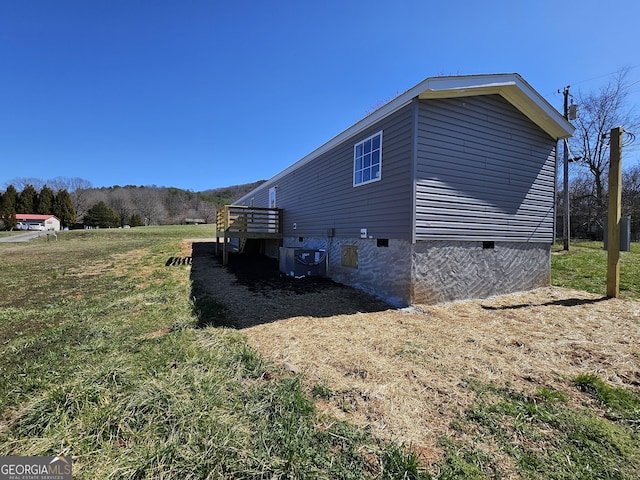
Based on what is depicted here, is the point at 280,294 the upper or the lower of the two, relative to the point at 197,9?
lower

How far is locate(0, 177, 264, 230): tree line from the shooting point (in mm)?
49562

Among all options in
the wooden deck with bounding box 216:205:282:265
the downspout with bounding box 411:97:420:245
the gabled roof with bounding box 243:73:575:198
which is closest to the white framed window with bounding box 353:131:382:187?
the gabled roof with bounding box 243:73:575:198

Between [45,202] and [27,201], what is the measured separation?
2.27 m

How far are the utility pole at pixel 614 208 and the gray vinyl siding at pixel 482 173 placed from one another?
4.55 feet

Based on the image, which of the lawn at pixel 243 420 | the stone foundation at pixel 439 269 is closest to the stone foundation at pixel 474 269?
the stone foundation at pixel 439 269

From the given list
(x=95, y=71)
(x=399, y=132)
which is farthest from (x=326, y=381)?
(x=95, y=71)

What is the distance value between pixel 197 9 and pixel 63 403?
9.39 meters

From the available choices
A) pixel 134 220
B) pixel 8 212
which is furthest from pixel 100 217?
pixel 8 212

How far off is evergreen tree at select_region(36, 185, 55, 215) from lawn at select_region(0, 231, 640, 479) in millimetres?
65792

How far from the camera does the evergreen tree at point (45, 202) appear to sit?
50844mm

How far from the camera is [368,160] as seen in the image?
7.15m

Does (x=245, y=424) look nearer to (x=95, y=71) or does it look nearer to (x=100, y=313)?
(x=100, y=313)

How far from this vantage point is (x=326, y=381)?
9.55 feet

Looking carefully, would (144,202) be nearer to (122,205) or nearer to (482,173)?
(122,205)
